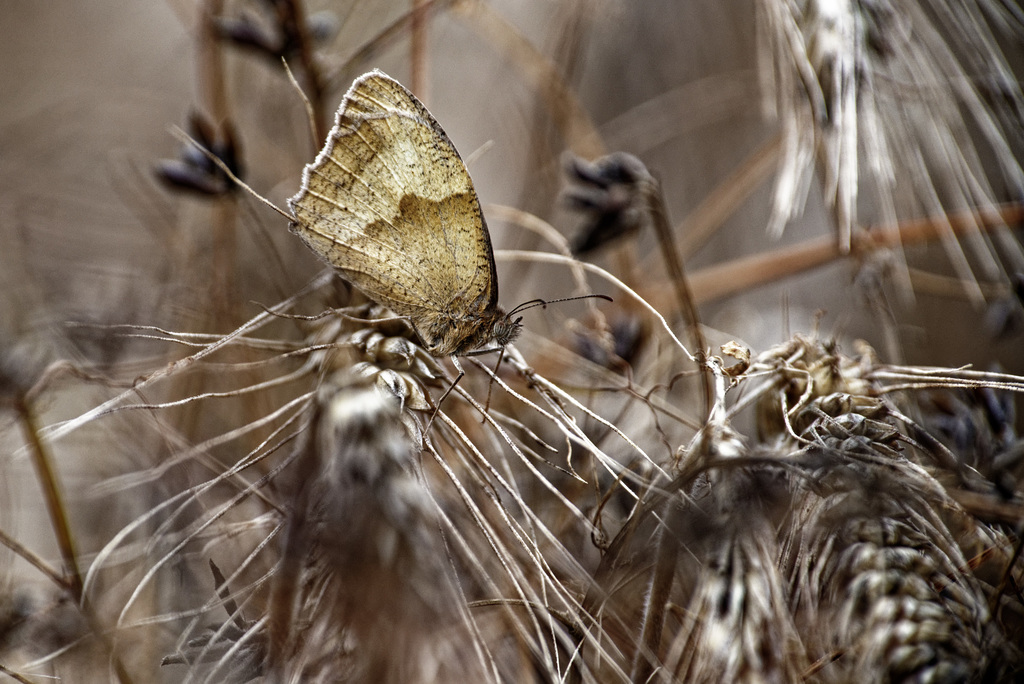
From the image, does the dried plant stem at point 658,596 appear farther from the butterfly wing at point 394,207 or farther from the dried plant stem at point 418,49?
the dried plant stem at point 418,49

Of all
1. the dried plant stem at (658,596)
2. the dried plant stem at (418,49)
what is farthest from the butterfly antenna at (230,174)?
the dried plant stem at (658,596)

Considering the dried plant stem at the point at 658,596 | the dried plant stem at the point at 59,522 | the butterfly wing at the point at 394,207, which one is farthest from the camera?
the butterfly wing at the point at 394,207

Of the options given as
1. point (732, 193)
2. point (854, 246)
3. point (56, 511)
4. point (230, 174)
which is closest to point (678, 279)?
point (854, 246)

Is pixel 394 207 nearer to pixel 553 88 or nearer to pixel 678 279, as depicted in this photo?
pixel 678 279

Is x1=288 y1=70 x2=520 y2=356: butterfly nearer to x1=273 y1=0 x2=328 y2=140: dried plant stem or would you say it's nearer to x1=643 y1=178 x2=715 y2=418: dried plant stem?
x1=273 y1=0 x2=328 y2=140: dried plant stem

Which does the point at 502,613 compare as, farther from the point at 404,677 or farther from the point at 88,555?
the point at 88,555

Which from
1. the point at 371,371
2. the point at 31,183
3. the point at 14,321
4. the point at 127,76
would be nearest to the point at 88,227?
the point at 31,183

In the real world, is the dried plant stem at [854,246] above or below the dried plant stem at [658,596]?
above
